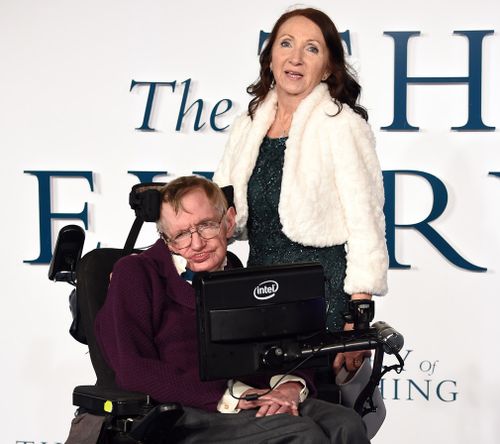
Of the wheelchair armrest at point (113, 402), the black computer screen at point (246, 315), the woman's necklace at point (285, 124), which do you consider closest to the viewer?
the black computer screen at point (246, 315)

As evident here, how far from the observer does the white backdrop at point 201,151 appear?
4.16 meters

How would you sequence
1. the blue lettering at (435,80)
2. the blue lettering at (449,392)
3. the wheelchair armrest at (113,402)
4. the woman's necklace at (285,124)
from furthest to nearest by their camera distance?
the blue lettering at (449,392) < the blue lettering at (435,80) < the woman's necklace at (285,124) < the wheelchair armrest at (113,402)

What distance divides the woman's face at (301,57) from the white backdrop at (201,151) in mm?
1401

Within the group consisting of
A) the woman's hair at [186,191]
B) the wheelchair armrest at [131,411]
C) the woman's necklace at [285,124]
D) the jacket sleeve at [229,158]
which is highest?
the woman's necklace at [285,124]

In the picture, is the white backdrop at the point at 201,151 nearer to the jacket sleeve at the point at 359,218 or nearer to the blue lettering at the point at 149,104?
the blue lettering at the point at 149,104

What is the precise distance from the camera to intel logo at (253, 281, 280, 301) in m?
2.13

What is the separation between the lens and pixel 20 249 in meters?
4.46

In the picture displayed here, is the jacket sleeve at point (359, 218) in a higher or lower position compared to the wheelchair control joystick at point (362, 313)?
higher

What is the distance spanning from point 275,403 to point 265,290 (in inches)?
13.3

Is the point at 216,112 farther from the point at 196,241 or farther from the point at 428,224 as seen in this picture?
the point at 196,241

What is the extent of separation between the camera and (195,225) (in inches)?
98.7

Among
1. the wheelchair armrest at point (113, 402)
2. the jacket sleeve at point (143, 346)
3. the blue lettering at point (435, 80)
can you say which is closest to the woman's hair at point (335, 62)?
the jacket sleeve at point (143, 346)

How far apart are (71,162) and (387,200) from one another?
4.52 ft

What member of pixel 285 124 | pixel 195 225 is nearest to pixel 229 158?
pixel 285 124
